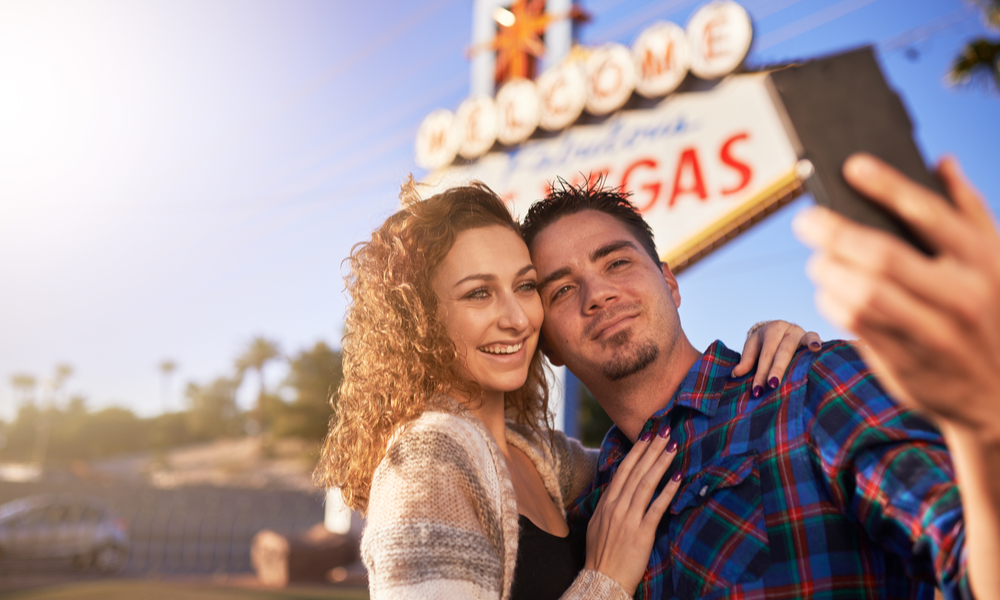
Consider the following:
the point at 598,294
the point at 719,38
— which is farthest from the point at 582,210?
the point at 719,38

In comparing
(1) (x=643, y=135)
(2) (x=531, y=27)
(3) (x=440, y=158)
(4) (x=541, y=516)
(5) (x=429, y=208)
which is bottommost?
(4) (x=541, y=516)

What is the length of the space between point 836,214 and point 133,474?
59549mm

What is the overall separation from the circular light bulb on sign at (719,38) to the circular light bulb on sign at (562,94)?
2.15 metres

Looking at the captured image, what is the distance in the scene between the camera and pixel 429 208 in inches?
102

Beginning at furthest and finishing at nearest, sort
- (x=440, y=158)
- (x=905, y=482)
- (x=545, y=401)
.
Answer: (x=440, y=158)
(x=545, y=401)
(x=905, y=482)

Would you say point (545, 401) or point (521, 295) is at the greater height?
point (521, 295)

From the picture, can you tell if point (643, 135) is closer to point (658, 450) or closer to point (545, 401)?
point (545, 401)

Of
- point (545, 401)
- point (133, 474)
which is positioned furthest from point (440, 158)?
point (133, 474)

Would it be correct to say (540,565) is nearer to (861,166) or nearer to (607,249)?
(607,249)

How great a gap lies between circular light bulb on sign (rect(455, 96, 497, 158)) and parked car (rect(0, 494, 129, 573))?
11.0 meters

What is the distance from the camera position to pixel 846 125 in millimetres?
847

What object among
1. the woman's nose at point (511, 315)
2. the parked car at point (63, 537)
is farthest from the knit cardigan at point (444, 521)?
the parked car at point (63, 537)

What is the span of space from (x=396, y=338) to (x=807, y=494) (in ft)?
4.89

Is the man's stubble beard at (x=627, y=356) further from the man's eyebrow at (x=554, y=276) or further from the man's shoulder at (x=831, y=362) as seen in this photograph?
the man's shoulder at (x=831, y=362)
